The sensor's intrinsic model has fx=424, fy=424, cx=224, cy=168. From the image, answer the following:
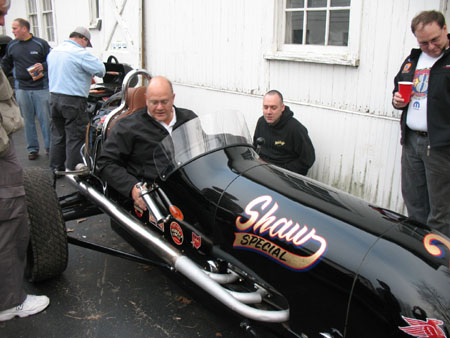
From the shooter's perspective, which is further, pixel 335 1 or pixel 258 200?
pixel 335 1

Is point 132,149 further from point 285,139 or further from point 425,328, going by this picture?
point 425,328

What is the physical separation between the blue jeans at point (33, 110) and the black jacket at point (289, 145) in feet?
12.8

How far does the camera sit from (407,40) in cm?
397

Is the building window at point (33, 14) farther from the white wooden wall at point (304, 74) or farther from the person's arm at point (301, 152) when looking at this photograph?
the person's arm at point (301, 152)

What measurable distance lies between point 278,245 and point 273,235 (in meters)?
0.06

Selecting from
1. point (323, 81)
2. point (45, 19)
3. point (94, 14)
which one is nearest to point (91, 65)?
point (323, 81)

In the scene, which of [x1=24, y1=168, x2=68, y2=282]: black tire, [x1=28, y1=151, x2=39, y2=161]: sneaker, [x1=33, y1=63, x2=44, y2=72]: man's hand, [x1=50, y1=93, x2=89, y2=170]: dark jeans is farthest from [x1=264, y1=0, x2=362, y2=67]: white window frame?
[x1=28, y1=151, x2=39, y2=161]: sneaker

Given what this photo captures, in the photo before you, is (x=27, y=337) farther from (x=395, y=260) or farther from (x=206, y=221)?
(x=395, y=260)

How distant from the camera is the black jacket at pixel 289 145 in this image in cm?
448

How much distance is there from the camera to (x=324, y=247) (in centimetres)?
199

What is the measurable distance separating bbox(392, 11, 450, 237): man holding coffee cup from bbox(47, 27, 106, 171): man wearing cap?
3971 millimetres

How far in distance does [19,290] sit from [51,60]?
12.2 ft

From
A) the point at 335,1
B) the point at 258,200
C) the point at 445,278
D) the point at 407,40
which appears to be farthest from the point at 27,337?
the point at 335,1

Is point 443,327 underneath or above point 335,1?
underneath
